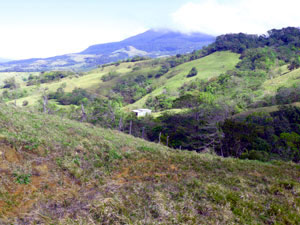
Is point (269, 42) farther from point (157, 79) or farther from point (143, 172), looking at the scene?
point (143, 172)

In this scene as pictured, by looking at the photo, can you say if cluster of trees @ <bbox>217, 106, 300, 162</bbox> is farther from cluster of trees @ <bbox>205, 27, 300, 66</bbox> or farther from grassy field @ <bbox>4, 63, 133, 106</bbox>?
grassy field @ <bbox>4, 63, 133, 106</bbox>

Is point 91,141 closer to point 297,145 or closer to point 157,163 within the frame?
point 157,163

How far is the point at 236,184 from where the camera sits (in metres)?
7.94

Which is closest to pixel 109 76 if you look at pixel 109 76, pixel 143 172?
pixel 109 76

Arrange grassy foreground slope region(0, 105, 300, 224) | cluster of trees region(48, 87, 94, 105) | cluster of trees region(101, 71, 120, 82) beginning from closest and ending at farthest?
1. grassy foreground slope region(0, 105, 300, 224)
2. cluster of trees region(48, 87, 94, 105)
3. cluster of trees region(101, 71, 120, 82)

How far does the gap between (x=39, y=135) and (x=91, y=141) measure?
2.31m

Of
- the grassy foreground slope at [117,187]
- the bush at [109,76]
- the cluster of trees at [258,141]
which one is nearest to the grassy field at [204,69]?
the bush at [109,76]

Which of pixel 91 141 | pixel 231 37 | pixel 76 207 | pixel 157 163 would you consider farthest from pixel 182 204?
pixel 231 37

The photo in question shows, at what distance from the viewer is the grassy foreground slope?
507 centimetres

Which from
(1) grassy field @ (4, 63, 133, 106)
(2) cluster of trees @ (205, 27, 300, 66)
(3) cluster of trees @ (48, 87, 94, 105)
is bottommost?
(3) cluster of trees @ (48, 87, 94, 105)

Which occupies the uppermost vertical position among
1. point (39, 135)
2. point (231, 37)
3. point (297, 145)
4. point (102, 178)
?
point (231, 37)

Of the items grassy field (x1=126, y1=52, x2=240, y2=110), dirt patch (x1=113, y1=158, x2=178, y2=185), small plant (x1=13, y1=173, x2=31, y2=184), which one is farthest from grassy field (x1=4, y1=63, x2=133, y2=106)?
small plant (x1=13, y1=173, x2=31, y2=184)

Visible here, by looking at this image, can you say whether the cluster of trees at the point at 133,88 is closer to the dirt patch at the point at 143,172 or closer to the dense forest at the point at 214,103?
the dense forest at the point at 214,103

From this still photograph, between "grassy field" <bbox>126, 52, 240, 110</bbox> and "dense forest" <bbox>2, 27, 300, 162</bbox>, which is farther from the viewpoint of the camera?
"grassy field" <bbox>126, 52, 240, 110</bbox>
